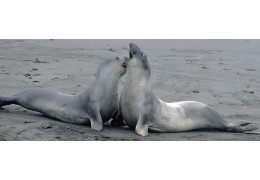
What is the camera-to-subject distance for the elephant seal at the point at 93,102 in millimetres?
6695

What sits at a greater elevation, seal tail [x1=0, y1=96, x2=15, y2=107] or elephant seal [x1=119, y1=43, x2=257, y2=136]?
elephant seal [x1=119, y1=43, x2=257, y2=136]

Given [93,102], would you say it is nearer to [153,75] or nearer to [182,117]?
[182,117]

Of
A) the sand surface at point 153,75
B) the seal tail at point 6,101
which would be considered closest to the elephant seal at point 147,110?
the sand surface at point 153,75

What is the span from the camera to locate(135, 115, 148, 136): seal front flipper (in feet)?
21.0

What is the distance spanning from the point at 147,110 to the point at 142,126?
0.22 m

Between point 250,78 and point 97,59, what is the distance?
299cm

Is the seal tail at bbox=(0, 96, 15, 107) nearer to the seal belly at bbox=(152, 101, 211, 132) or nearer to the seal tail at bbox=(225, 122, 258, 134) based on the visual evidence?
the seal belly at bbox=(152, 101, 211, 132)

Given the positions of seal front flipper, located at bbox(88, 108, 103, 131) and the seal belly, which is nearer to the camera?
seal front flipper, located at bbox(88, 108, 103, 131)

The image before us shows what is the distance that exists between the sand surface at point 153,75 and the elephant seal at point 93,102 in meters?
0.14

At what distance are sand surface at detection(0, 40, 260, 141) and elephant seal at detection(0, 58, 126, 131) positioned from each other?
0.14 m

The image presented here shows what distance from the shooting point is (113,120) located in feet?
22.7

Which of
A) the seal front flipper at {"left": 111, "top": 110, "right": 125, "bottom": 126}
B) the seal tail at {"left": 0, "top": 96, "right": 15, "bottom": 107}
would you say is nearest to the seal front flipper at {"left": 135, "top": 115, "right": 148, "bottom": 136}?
the seal front flipper at {"left": 111, "top": 110, "right": 125, "bottom": 126}

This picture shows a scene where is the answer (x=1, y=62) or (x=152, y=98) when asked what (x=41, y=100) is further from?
(x=1, y=62)

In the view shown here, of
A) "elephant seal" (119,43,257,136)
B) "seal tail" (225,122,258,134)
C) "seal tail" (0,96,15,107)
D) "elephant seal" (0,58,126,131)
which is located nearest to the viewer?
→ "elephant seal" (119,43,257,136)
